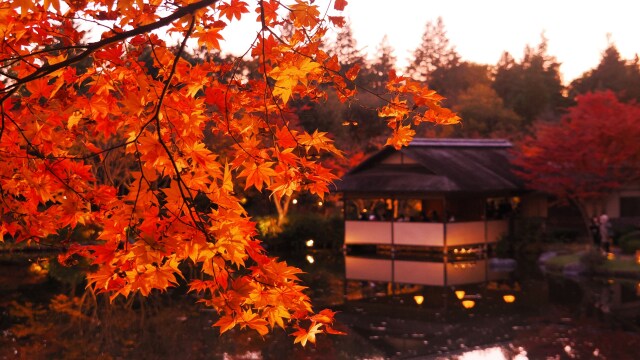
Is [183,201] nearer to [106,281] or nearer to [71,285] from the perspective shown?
[106,281]

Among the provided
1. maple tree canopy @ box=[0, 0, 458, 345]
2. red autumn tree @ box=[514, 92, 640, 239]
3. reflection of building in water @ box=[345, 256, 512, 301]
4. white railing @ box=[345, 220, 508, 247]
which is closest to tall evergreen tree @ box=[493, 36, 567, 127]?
white railing @ box=[345, 220, 508, 247]

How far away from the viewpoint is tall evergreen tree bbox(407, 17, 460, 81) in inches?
3098

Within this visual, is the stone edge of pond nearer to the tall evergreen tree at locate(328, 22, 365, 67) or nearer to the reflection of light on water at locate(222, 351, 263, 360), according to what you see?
the reflection of light on water at locate(222, 351, 263, 360)

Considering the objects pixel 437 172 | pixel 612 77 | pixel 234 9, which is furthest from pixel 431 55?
pixel 234 9

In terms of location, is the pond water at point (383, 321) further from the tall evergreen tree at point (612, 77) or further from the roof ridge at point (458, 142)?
the tall evergreen tree at point (612, 77)

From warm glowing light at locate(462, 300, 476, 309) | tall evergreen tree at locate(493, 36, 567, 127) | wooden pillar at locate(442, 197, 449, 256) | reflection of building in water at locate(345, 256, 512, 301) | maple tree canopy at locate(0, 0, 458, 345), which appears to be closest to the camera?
maple tree canopy at locate(0, 0, 458, 345)

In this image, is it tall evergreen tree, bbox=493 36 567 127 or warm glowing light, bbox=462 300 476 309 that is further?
tall evergreen tree, bbox=493 36 567 127

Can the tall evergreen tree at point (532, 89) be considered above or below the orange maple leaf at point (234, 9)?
above

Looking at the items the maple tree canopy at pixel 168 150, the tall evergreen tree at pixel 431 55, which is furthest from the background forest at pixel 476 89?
the maple tree canopy at pixel 168 150

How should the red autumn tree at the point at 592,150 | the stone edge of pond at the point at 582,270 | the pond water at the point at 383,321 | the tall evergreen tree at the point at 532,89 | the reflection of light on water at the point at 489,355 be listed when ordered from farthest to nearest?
the tall evergreen tree at the point at 532,89
the red autumn tree at the point at 592,150
the stone edge of pond at the point at 582,270
the pond water at the point at 383,321
the reflection of light on water at the point at 489,355

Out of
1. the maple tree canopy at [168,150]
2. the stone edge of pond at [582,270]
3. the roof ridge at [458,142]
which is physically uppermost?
the roof ridge at [458,142]

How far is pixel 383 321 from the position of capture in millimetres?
15562

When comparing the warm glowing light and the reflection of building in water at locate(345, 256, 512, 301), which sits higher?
the reflection of building in water at locate(345, 256, 512, 301)

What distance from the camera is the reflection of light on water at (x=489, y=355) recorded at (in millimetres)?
12352
